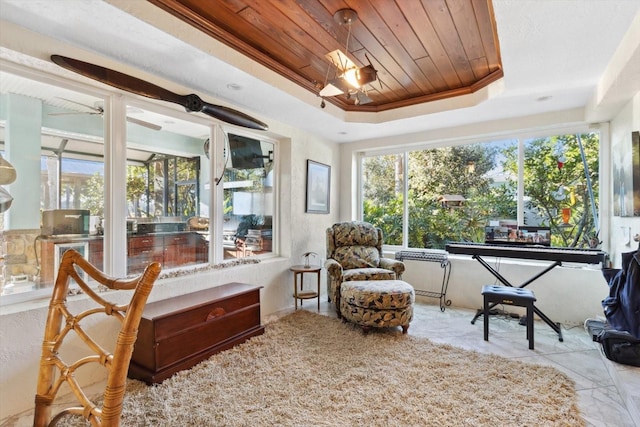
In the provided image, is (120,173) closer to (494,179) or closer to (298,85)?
(298,85)

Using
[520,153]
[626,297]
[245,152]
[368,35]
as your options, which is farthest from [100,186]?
[520,153]

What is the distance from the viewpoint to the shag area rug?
180 centimetres

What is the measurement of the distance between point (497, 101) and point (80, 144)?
367 cm

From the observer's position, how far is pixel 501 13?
1.76 meters

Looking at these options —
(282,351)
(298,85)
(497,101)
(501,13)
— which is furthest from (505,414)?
(298,85)

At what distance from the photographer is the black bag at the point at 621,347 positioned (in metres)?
2.18

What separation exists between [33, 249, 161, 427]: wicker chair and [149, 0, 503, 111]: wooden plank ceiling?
1714 mm

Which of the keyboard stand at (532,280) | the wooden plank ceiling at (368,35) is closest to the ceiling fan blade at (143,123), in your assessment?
the wooden plank ceiling at (368,35)

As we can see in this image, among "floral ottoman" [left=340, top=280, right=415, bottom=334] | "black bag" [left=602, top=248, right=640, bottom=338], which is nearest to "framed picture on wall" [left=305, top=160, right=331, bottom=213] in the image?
"floral ottoman" [left=340, top=280, right=415, bottom=334]

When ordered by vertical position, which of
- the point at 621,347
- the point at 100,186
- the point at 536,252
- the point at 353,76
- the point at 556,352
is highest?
the point at 353,76

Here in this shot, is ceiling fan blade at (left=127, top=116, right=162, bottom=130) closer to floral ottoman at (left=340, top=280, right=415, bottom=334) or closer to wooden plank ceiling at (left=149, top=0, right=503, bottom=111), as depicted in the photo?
wooden plank ceiling at (left=149, top=0, right=503, bottom=111)

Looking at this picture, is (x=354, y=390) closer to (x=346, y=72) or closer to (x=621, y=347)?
(x=621, y=347)

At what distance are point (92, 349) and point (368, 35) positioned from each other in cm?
240

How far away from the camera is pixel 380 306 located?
2.94 meters
